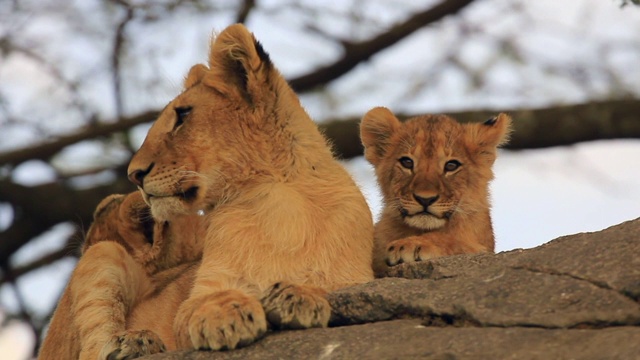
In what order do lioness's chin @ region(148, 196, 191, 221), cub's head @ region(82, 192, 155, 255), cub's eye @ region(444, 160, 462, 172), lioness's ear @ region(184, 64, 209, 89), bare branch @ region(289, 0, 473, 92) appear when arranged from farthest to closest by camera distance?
bare branch @ region(289, 0, 473, 92), cub's head @ region(82, 192, 155, 255), cub's eye @ region(444, 160, 462, 172), lioness's ear @ region(184, 64, 209, 89), lioness's chin @ region(148, 196, 191, 221)

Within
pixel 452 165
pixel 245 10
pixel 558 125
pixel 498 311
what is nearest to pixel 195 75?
pixel 452 165

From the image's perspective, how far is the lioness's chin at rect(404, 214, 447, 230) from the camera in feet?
23.0

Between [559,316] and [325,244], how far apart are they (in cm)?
139

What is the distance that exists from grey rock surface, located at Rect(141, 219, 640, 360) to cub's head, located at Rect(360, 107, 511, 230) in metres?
1.28

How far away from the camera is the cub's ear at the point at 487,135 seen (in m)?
7.71

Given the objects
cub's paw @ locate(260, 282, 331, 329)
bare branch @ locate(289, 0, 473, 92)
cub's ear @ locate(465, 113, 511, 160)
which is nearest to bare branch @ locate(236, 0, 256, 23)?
bare branch @ locate(289, 0, 473, 92)

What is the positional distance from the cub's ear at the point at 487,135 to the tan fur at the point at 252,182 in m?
1.54

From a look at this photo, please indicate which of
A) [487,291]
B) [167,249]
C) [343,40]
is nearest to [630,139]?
[343,40]

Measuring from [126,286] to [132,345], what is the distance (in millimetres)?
972

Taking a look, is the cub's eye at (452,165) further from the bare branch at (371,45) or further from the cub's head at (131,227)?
the bare branch at (371,45)

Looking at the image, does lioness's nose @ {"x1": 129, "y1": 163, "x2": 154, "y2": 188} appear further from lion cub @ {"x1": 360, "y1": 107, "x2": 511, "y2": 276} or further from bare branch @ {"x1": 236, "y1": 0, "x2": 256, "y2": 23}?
bare branch @ {"x1": 236, "y1": 0, "x2": 256, "y2": 23}

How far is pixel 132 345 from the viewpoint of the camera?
5.99 metres

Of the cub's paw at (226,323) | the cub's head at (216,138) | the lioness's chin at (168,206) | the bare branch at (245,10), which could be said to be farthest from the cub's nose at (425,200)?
the bare branch at (245,10)

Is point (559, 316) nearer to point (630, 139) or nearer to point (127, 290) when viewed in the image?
point (127, 290)
